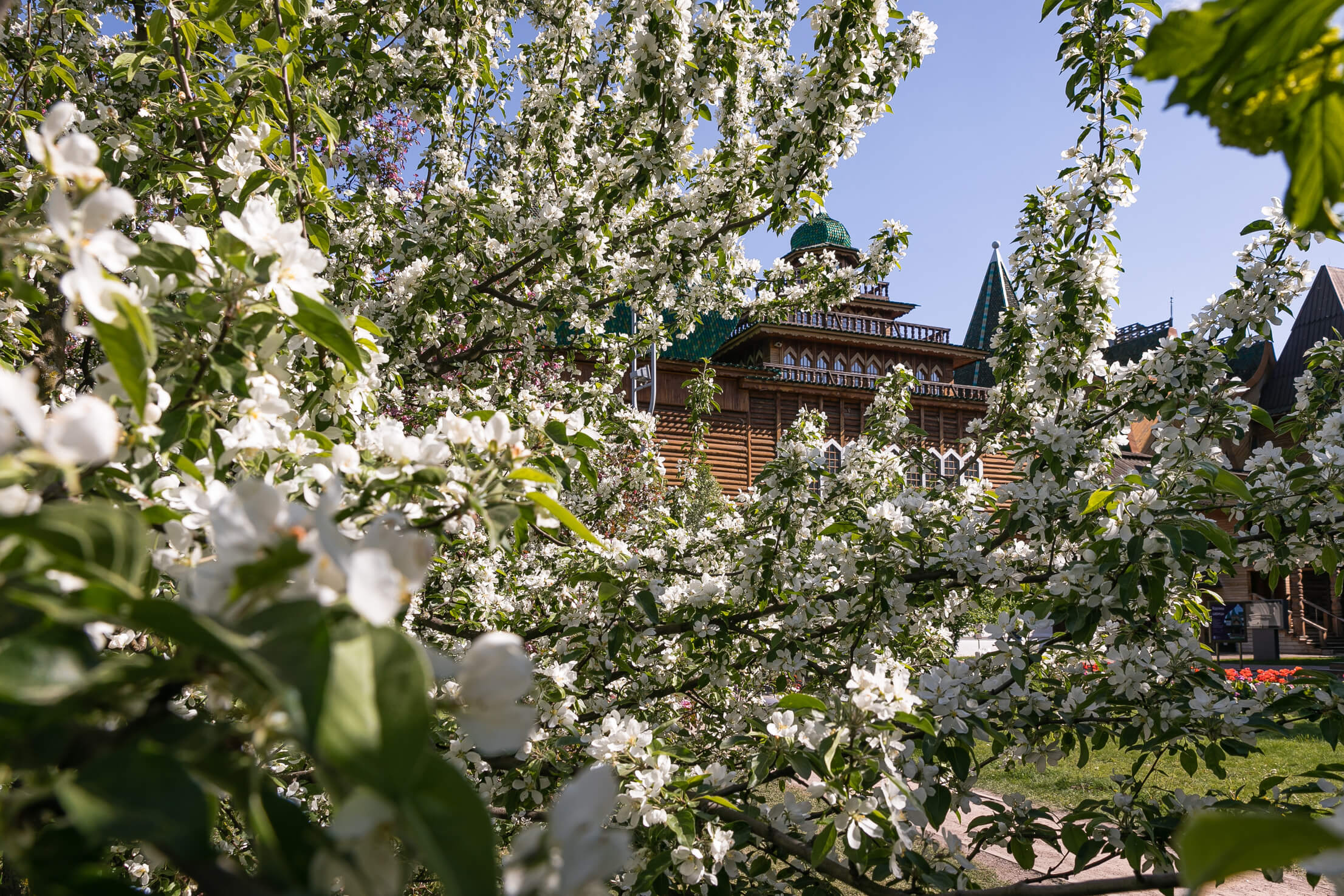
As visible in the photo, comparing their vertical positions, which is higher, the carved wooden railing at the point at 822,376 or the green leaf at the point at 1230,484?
the carved wooden railing at the point at 822,376

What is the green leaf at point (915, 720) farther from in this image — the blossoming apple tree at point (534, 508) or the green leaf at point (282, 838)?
the green leaf at point (282, 838)

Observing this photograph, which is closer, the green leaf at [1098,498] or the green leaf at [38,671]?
the green leaf at [38,671]

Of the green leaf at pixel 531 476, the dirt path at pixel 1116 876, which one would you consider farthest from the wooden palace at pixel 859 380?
the green leaf at pixel 531 476

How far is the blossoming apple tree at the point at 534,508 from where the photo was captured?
1.44 feet

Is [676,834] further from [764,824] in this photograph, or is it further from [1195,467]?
[1195,467]

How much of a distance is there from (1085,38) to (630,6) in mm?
1750

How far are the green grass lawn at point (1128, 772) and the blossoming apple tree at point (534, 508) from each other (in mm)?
3326

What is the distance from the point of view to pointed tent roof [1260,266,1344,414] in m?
17.4

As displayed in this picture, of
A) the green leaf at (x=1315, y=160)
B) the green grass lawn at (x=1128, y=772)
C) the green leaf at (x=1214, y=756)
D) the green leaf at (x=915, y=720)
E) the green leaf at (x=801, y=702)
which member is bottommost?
the green grass lawn at (x=1128, y=772)

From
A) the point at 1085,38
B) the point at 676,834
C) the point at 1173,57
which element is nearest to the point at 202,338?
the point at 1173,57

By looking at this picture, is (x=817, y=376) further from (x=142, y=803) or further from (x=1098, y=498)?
(x=142, y=803)

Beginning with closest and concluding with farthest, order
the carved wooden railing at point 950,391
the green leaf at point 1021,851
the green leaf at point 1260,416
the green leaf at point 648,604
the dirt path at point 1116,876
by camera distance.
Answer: the green leaf at point 1021,851
the green leaf at point 648,604
the green leaf at point 1260,416
the dirt path at point 1116,876
the carved wooden railing at point 950,391

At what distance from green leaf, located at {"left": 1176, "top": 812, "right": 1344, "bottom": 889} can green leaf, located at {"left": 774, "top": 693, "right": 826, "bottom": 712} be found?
111 cm

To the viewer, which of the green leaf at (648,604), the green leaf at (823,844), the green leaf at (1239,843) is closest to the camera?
the green leaf at (1239,843)
